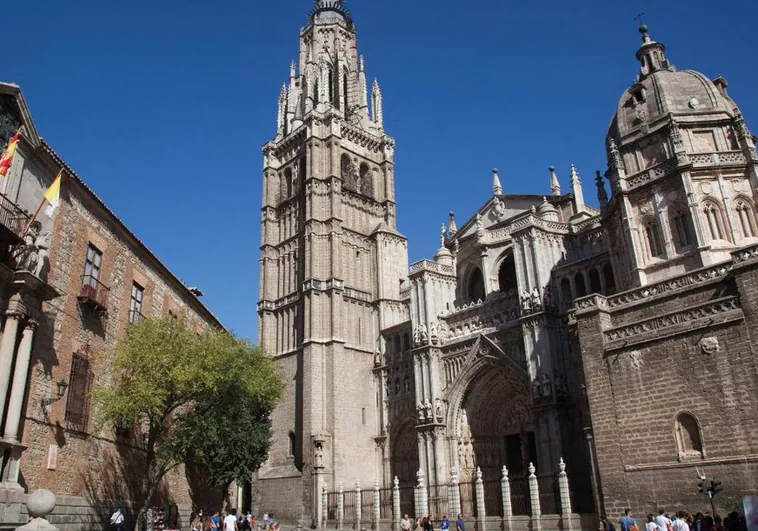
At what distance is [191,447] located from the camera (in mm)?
20578

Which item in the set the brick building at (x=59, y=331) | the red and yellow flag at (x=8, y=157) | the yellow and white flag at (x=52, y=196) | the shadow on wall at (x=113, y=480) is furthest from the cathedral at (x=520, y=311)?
the red and yellow flag at (x=8, y=157)

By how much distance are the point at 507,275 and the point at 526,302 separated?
5995 mm

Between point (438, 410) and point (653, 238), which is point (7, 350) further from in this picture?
point (438, 410)

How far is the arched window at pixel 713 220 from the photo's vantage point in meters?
21.6

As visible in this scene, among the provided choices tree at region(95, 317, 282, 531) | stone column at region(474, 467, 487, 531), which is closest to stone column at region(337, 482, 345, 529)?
stone column at region(474, 467, 487, 531)

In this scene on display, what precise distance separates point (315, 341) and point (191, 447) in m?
16.7

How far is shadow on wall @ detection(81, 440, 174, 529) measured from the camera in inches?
755

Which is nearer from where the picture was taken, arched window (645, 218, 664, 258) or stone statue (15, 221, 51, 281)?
stone statue (15, 221, 51, 281)

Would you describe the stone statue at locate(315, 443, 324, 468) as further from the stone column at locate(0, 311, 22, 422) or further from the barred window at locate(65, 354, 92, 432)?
the stone column at locate(0, 311, 22, 422)

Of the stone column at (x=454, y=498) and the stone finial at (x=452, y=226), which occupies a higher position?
the stone finial at (x=452, y=226)

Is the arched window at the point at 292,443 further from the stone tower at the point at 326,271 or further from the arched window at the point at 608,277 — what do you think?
the arched window at the point at 608,277

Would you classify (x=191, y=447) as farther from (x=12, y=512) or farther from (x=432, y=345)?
(x=432, y=345)

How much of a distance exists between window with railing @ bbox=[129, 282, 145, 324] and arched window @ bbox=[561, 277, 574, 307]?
1824cm

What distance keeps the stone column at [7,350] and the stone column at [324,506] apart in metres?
21.1
